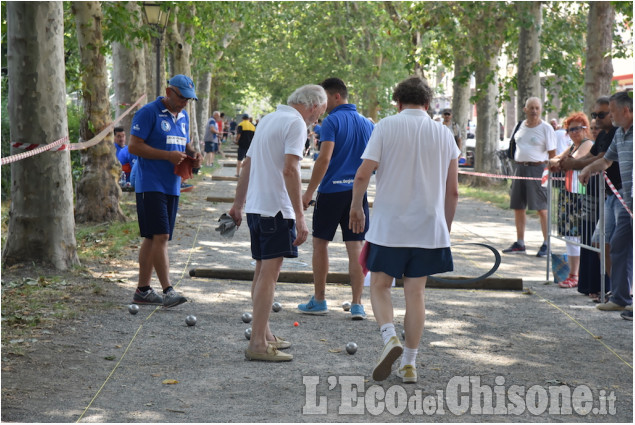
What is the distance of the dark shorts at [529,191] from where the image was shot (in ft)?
40.9

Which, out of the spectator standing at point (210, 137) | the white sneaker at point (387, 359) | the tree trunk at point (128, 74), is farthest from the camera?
the spectator standing at point (210, 137)

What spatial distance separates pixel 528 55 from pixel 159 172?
14.4 meters

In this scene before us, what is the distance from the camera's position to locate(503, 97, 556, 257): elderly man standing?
12.5 metres

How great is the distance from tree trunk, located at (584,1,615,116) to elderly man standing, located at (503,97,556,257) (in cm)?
587

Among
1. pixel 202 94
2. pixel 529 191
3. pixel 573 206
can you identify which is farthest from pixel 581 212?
pixel 202 94

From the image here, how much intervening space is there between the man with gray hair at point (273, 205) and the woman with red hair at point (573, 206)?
167 inches

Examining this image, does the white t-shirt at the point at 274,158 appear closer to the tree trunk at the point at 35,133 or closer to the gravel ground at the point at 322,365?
the gravel ground at the point at 322,365

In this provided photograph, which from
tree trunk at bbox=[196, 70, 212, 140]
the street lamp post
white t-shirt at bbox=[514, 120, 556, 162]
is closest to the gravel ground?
white t-shirt at bbox=[514, 120, 556, 162]

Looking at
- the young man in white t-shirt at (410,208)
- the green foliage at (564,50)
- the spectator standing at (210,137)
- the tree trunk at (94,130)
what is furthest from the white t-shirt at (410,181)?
the spectator standing at (210,137)

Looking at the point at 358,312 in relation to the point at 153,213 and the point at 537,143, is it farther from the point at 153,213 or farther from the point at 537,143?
the point at 537,143

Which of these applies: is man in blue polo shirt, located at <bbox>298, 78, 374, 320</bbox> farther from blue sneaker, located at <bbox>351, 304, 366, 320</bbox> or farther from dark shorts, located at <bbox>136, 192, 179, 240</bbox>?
dark shorts, located at <bbox>136, 192, 179, 240</bbox>

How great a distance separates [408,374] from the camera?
5902 mm

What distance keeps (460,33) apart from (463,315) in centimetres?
1929

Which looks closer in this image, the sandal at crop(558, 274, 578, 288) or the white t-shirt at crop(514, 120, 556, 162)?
the sandal at crop(558, 274, 578, 288)
